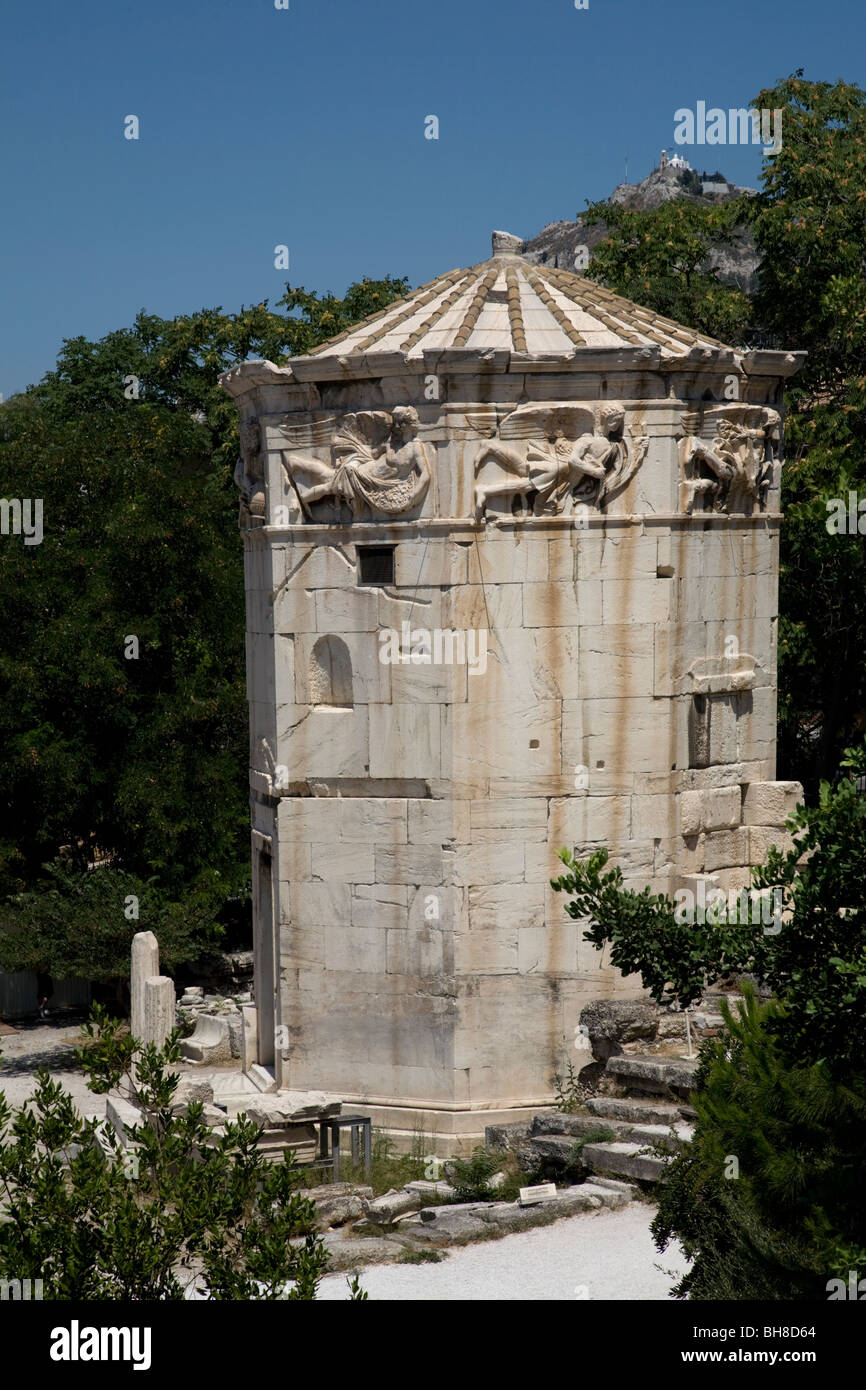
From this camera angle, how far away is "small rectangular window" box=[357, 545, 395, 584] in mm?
16125

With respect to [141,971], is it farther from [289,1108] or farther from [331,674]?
[331,674]

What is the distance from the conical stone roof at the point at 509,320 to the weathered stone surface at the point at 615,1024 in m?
6.44

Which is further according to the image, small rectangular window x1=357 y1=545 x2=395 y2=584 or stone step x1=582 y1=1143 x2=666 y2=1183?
small rectangular window x1=357 y1=545 x2=395 y2=584

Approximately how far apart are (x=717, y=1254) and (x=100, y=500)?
17.0 m

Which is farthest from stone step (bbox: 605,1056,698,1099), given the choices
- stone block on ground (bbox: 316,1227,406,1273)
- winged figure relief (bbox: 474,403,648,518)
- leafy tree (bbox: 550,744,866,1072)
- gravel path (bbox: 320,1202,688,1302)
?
winged figure relief (bbox: 474,403,648,518)

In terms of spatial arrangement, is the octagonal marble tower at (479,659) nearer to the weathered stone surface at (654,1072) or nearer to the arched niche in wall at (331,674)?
the arched niche in wall at (331,674)

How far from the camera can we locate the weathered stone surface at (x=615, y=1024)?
15.8 meters

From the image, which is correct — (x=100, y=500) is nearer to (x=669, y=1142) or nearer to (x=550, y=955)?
(x=550, y=955)

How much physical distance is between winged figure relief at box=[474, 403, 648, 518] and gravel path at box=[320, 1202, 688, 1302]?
6.76 m

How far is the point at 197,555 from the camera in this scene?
24.6 m

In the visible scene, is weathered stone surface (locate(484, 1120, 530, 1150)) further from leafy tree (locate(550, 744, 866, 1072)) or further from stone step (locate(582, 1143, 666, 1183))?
leafy tree (locate(550, 744, 866, 1072))

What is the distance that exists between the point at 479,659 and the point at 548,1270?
5.90 m
